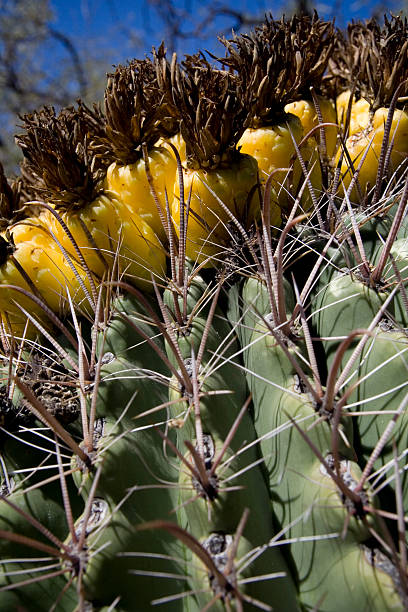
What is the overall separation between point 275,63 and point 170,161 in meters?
0.38

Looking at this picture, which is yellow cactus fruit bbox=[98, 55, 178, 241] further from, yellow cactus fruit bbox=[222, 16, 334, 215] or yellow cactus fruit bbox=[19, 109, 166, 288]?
yellow cactus fruit bbox=[222, 16, 334, 215]

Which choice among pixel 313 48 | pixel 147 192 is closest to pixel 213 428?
pixel 147 192

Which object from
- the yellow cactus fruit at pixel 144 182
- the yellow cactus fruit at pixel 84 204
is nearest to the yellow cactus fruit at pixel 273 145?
the yellow cactus fruit at pixel 144 182

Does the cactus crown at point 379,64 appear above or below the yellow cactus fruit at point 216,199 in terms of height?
above

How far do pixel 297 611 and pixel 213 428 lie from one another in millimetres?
342

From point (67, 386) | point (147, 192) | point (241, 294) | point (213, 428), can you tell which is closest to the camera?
point (213, 428)

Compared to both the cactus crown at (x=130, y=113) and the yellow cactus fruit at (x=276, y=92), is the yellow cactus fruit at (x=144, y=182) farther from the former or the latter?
the yellow cactus fruit at (x=276, y=92)

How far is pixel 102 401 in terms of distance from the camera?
1.02 m

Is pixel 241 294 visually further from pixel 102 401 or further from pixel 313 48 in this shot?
pixel 313 48

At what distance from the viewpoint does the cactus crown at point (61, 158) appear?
118cm

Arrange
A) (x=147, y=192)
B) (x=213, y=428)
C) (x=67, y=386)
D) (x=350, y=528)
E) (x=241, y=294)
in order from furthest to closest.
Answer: (x=147, y=192) < (x=241, y=294) < (x=67, y=386) < (x=213, y=428) < (x=350, y=528)

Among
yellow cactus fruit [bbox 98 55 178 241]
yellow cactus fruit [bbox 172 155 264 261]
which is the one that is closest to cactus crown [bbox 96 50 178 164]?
yellow cactus fruit [bbox 98 55 178 241]

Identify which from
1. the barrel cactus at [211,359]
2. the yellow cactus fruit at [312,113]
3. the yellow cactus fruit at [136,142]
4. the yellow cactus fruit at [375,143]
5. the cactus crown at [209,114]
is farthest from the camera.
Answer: the yellow cactus fruit at [312,113]

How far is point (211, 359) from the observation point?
3.22ft
